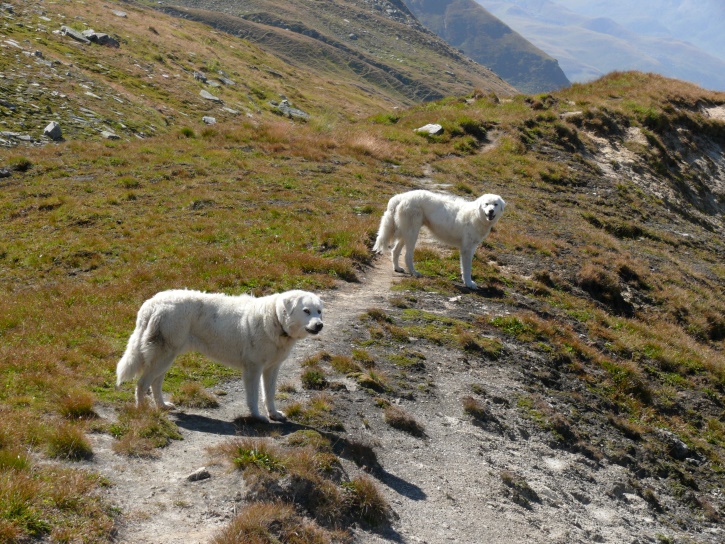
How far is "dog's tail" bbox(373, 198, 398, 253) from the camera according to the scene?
18.6 metres

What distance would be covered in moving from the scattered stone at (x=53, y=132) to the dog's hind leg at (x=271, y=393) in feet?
85.5

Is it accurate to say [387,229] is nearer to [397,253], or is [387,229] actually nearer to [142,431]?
[397,253]

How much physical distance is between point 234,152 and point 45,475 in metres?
25.0

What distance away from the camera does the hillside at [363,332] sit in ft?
25.9

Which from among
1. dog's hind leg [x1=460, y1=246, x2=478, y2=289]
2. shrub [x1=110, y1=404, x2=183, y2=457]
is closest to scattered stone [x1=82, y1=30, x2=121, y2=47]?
dog's hind leg [x1=460, y1=246, x2=478, y2=289]

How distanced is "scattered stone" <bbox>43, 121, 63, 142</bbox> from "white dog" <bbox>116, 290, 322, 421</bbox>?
25.0m

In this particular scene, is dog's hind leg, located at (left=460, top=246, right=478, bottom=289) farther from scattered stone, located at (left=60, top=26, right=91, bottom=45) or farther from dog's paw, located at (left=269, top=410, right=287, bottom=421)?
scattered stone, located at (left=60, top=26, right=91, bottom=45)

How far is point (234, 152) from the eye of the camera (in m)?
30.3

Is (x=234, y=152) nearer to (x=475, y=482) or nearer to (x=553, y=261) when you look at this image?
(x=553, y=261)

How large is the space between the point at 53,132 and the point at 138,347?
1006 inches

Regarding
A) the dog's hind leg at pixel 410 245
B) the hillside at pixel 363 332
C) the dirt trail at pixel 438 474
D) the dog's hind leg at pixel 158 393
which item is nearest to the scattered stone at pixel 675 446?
the hillside at pixel 363 332

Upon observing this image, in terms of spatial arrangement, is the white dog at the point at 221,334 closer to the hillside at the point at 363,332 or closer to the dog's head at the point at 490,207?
the hillside at the point at 363,332

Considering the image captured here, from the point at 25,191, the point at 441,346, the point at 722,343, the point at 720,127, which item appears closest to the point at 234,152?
the point at 25,191

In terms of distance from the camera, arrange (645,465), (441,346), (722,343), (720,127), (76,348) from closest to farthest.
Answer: (76,348) → (645,465) → (441,346) → (722,343) → (720,127)
